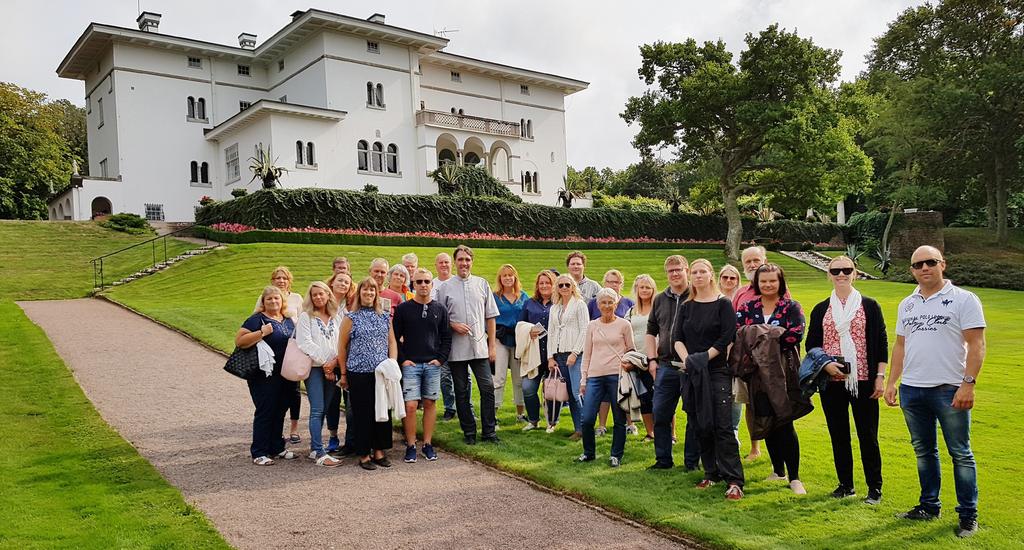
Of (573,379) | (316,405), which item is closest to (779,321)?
(573,379)

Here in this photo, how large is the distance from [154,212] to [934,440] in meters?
37.6

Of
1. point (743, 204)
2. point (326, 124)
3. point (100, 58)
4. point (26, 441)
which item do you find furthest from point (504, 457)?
point (743, 204)

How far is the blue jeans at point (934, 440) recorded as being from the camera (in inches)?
187

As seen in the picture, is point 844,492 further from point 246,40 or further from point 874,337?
point 246,40

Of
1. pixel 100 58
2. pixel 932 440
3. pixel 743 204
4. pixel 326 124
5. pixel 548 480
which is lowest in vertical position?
pixel 548 480

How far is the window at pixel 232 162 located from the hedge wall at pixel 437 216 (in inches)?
279

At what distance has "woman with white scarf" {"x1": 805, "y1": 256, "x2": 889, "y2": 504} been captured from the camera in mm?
5309

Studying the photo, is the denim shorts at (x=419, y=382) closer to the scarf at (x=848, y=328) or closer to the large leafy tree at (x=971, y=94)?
the scarf at (x=848, y=328)

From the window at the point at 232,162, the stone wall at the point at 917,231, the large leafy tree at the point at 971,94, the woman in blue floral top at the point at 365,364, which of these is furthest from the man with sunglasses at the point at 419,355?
the stone wall at the point at 917,231

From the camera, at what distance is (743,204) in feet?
164

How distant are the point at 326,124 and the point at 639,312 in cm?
3148

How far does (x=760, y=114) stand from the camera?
33906mm

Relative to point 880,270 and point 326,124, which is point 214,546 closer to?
point 326,124

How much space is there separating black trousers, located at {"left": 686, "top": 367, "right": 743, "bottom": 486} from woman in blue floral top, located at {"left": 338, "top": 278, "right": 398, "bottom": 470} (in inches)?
117
